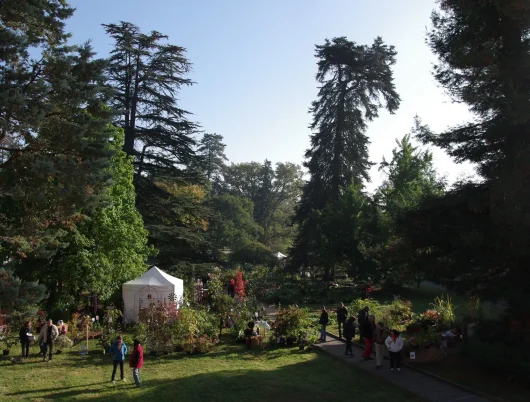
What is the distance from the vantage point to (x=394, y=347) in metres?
13.8

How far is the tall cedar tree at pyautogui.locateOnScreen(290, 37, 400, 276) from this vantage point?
38406mm

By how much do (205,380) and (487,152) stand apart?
33.8ft

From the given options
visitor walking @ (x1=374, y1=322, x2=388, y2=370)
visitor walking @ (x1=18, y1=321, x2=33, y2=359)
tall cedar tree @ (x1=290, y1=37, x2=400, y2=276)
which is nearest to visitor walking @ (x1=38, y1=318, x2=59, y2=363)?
visitor walking @ (x1=18, y1=321, x2=33, y2=359)

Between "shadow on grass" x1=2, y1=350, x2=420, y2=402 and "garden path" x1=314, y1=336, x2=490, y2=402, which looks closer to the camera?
"garden path" x1=314, y1=336, x2=490, y2=402

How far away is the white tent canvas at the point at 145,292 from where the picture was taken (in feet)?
69.4

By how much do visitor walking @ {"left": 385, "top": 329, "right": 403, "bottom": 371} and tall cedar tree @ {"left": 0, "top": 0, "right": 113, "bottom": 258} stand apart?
34.0 feet

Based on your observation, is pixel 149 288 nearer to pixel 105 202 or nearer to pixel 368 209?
pixel 105 202

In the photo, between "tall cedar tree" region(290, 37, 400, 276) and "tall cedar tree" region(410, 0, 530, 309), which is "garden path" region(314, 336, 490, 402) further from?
"tall cedar tree" region(290, 37, 400, 276)

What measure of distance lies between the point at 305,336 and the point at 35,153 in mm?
11273

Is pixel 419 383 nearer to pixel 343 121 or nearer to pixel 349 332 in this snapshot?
pixel 349 332

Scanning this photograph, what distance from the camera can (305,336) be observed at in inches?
697

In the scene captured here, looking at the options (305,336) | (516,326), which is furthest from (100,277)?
(516,326)

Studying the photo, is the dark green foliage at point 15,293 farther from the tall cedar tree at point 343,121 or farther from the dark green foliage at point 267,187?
the dark green foliage at point 267,187

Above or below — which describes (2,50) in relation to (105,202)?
above
